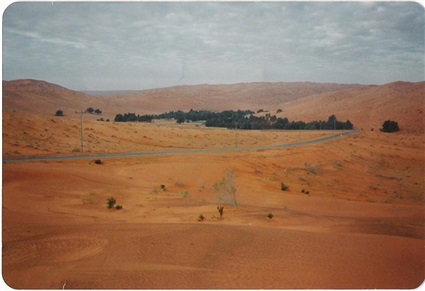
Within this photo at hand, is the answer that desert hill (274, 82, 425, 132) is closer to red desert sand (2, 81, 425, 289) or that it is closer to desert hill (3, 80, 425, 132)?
desert hill (3, 80, 425, 132)

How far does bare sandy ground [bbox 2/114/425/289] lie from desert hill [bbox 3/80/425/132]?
52.0 ft

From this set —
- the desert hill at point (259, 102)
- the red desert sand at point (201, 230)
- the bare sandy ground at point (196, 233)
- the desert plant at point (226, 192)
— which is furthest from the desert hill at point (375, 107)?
the desert plant at point (226, 192)

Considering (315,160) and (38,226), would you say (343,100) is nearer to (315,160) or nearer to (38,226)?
(315,160)

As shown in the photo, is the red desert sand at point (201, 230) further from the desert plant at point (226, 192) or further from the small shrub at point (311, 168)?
the small shrub at point (311, 168)

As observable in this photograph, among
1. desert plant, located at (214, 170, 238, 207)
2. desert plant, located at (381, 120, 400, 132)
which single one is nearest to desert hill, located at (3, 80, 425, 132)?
desert plant, located at (381, 120, 400, 132)

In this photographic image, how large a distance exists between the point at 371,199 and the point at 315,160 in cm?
1318

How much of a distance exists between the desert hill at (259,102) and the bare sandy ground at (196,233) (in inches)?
624

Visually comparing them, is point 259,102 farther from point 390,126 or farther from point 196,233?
point 196,233

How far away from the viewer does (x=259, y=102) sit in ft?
431

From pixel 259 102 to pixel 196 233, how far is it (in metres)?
125

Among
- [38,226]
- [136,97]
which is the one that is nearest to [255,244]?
[38,226]

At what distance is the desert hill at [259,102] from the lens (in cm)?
6203

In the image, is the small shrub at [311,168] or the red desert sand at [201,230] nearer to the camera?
the red desert sand at [201,230]

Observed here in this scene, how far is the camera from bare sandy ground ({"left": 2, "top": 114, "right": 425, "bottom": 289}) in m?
7.18
